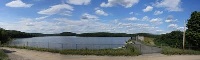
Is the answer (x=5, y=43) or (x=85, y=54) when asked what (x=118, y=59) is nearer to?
(x=85, y=54)

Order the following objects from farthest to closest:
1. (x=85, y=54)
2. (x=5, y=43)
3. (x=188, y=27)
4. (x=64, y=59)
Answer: (x=5, y=43), (x=188, y=27), (x=85, y=54), (x=64, y=59)

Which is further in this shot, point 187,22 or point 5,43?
point 5,43

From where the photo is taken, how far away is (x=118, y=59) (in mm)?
25453

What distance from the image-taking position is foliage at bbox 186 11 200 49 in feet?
127

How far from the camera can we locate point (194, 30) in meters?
39.4

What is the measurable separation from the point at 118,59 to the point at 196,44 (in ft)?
57.4

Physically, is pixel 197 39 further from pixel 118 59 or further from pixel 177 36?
pixel 118 59

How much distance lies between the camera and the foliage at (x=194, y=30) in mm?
38562

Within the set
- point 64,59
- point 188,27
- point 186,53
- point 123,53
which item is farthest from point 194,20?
point 64,59

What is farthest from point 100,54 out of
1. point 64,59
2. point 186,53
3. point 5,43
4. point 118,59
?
point 5,43

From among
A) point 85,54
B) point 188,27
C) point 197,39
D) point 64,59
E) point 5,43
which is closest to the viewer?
point 64,59

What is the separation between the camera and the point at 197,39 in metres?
38.4

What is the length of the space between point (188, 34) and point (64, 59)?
21.3 meters

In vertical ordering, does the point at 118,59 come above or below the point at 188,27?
below
